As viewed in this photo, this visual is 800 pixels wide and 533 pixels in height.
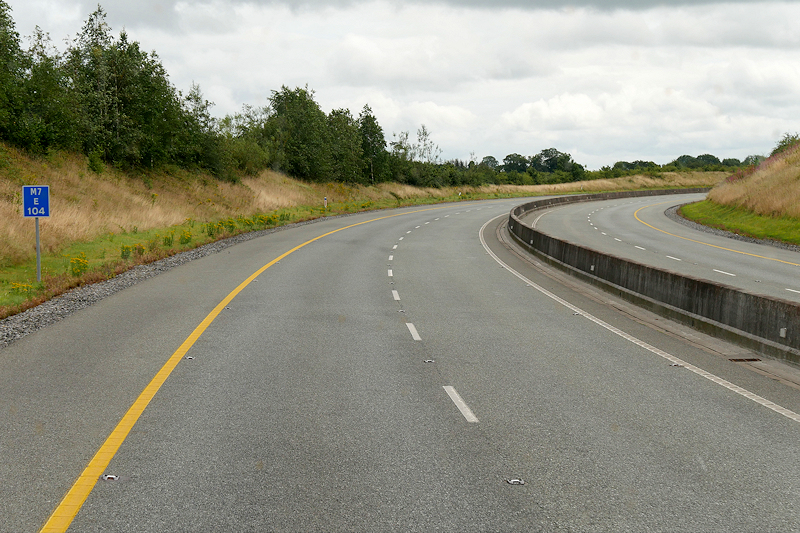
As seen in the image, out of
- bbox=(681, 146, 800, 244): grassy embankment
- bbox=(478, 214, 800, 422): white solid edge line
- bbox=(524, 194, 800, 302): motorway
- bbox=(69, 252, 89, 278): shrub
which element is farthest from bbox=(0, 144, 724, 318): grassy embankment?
bbox=(681, 146, 800, 244): grassy embankment

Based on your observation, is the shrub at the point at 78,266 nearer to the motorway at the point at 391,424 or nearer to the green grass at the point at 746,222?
the motorway at the point at 391,424

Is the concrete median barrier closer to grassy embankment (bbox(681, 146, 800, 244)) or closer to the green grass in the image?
the green grass

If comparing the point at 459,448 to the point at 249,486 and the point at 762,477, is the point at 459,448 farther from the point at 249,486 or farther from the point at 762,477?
the point at 762,477

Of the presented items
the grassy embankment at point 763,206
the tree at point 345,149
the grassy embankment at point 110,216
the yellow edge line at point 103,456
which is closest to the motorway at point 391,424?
the yellow edge line at point 103,456

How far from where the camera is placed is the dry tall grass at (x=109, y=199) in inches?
841

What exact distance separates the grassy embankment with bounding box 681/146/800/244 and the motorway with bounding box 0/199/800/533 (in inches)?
1027

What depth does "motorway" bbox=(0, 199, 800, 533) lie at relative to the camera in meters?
4.56

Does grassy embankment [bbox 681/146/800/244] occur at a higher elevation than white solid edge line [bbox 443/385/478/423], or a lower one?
higher

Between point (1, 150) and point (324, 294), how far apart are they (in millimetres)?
21448

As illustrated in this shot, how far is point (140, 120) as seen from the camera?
41.5 meters

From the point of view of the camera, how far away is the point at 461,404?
7031 millimetres

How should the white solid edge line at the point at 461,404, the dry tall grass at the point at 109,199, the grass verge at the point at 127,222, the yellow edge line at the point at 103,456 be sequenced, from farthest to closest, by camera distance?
the dry tall grass at the point at 109,199
the grass verge at the point at 127,222
the white solid edge line at the point at 461,404
the yellow edge line at the point at 103,456

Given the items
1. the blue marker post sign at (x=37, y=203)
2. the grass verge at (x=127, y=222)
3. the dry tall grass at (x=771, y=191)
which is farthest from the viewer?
the dry tall grass at (x=771, y=191)

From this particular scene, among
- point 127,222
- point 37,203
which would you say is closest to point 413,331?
point 37,203
